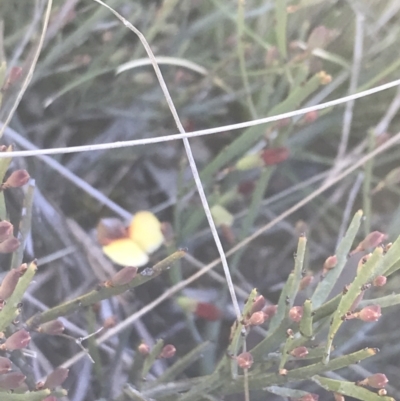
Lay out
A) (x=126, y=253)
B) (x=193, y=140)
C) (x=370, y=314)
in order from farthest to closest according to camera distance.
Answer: (x=193, y=140) → (x=126, y=253) → (x=370, y=314)

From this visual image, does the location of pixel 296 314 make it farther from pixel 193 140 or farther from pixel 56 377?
pixel 193 140

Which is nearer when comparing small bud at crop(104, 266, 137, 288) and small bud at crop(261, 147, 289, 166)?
small bud at crop(104, 266, 137, 288)

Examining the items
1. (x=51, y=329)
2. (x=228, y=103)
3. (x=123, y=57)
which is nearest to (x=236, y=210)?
(x=228, y=103)

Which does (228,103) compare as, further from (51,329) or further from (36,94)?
(51,329)

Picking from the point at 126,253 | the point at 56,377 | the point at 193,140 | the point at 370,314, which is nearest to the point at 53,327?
the point at 56,377

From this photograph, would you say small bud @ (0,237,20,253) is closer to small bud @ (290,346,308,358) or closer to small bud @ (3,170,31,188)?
small bud @ (3,170,31,188)

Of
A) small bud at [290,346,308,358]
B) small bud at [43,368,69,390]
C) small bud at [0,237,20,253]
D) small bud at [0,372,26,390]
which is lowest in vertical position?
small bud at [43,368,69,390]

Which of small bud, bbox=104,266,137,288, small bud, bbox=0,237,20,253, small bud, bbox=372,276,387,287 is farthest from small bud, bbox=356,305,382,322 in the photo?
small bud, bbox=0,237,20,253
